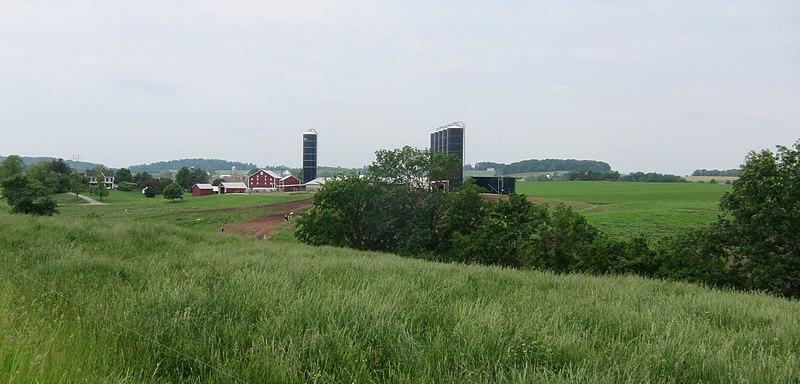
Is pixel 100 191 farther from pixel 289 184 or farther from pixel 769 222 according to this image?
pixel 769 222

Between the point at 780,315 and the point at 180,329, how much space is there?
7107 mm

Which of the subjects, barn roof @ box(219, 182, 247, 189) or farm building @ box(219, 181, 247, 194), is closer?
farm building @ box(219, 181, 247, 194)

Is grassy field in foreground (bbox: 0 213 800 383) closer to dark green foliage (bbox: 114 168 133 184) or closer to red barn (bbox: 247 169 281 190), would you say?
red barn (bbox: 247 169 281 190)

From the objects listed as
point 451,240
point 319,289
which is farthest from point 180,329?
point 451,240

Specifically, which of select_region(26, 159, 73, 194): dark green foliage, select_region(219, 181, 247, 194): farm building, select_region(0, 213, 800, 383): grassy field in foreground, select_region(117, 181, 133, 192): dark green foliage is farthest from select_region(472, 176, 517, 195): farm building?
select_region(117, 181, 133, 192): dark green foliage

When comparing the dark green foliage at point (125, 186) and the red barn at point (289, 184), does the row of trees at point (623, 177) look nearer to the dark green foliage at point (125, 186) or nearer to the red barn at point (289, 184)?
the red barn at point (289, 184)

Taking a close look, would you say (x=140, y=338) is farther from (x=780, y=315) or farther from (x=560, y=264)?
(x=560, y=264)

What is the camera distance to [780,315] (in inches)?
219

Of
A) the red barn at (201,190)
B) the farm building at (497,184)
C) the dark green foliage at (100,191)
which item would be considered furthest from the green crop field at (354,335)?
the red barn at (201,190)

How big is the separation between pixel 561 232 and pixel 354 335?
1797 centimetres

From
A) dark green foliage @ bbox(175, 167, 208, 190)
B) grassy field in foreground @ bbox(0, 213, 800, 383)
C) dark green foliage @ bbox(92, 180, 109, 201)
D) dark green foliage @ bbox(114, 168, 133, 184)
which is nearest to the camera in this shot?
grassy field in foreground @ bbox(0, 213, 800, 383)

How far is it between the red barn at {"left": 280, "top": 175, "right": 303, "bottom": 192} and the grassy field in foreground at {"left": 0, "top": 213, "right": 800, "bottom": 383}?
106m

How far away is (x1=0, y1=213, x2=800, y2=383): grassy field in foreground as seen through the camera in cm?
295

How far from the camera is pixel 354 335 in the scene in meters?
3.63
